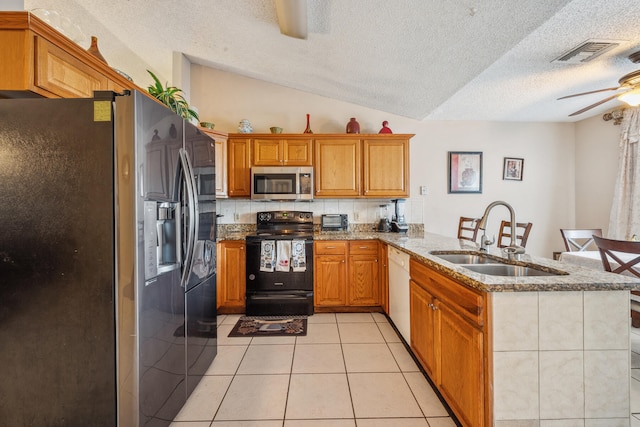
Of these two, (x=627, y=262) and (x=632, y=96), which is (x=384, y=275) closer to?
(x=627, y=262)

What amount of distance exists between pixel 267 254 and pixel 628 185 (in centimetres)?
439

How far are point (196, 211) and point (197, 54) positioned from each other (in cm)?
275

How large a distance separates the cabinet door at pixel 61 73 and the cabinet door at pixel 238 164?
70.5 inches

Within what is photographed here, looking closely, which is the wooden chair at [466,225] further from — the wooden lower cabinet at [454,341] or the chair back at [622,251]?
the wooden lower cabinet at [454,341]

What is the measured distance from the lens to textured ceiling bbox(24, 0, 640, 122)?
189cm

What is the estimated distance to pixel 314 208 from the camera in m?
3.78

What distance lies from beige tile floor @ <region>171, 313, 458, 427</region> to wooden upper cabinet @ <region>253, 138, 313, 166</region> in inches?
79.6

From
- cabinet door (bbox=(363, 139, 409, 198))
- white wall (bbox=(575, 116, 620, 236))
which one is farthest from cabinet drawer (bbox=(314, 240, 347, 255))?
white wall (bbox=(575, 116, 620, 236))

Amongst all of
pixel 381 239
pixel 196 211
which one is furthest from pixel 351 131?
pixel 196 211

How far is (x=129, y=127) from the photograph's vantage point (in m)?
1.19

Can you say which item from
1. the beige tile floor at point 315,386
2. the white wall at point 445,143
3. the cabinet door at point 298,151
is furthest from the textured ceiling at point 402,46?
the beige tile floor at point 315,386

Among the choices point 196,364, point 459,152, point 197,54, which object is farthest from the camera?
point 459,152

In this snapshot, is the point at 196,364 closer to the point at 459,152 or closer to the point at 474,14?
the point at 474,14

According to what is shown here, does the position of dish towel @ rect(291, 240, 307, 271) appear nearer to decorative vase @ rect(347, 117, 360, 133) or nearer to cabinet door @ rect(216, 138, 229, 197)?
cabinet door @ rect(216, 138, 229, 197)
